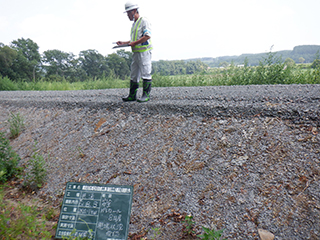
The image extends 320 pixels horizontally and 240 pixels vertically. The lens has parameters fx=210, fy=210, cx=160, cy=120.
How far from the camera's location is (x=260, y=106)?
3.97m

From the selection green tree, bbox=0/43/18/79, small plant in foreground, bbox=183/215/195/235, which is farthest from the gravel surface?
green tree, bbox=0/43/18/79

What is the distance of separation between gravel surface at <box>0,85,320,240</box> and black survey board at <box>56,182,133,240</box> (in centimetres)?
45

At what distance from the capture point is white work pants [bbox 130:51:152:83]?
15.7 ft

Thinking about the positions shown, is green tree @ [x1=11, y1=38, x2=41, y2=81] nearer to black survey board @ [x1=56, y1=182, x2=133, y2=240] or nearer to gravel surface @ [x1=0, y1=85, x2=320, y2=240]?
gravel surface @ [x1=0, y1=85, x2=320, y2=240]

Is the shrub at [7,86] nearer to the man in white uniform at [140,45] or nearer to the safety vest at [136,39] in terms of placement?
the man in white uniform at [140,45]

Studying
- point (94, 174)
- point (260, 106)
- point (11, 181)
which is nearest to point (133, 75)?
point (94, 174)

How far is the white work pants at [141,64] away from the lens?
4781 mm

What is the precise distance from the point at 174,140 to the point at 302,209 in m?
2.05

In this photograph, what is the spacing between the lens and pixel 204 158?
3.31 metres

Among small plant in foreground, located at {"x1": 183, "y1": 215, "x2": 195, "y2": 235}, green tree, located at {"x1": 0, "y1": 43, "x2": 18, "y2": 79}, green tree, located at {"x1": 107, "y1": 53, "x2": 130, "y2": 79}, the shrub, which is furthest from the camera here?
green tree, located at {"x1": 0, "y1": 43, "x2": 18, "y2": 79}

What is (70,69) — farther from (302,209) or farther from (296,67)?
(302,209)

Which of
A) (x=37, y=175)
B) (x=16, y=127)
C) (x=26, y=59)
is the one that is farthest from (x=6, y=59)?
(x=37, y=175)

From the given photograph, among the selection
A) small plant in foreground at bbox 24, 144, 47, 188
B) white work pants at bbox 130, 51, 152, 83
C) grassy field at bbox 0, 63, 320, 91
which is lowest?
small plant in foreground at bbox 24, 144, 47, 188

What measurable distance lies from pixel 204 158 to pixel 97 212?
1.74 meters
